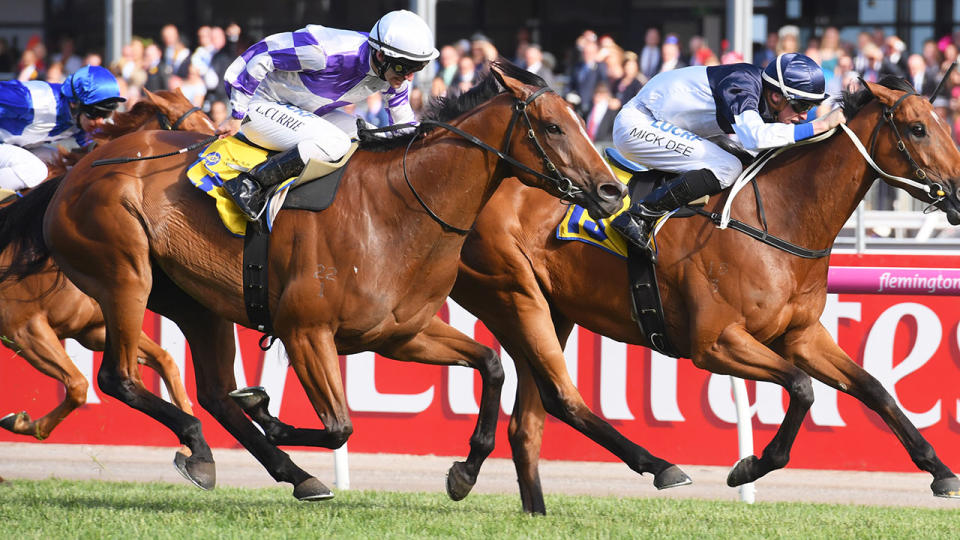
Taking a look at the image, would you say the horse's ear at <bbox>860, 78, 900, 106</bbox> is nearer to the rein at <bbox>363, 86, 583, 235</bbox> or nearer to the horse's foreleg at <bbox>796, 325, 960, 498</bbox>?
the horse's foreleg at <bbox>796, 325, 960, 498</bbox>

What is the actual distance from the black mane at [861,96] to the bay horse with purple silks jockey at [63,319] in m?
3.43

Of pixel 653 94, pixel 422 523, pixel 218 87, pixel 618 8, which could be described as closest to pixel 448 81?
pixel 218 87

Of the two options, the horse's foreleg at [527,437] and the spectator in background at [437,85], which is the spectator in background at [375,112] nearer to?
the spectator in background at [437,85]

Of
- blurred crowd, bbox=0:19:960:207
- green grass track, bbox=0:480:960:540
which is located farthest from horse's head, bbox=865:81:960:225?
blurred crowd, bbox=0:19:960:207

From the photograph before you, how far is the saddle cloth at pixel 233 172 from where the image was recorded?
5450 millimetres

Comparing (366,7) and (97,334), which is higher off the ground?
(366,7)

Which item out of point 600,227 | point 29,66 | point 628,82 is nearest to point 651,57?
point 628,82

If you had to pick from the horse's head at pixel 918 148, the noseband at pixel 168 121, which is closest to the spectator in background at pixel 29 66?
the noseband at pixel 168 121

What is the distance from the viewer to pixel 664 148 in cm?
600

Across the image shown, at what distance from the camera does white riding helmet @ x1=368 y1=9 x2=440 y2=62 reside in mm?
5434

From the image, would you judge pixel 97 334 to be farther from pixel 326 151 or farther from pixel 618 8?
pixel 618 8

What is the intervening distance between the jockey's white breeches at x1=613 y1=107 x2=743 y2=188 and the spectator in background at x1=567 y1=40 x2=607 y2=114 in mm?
5475

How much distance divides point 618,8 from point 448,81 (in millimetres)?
4894

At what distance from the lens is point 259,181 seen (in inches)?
215
